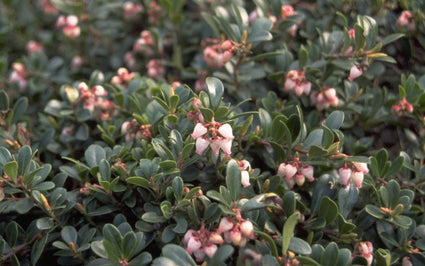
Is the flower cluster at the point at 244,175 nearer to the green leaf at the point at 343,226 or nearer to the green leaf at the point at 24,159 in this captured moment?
the green leaf at the point at 343,226

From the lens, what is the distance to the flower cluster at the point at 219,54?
187 cm

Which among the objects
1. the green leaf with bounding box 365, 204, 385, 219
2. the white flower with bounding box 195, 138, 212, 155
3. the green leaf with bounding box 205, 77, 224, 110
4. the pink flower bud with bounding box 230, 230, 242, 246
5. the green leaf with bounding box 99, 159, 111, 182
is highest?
the green leaf with bounding box 205, 77, 224, 110

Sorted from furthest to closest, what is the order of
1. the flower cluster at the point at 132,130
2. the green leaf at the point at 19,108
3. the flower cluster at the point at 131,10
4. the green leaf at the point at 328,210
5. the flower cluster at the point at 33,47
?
→ the flower cluster at the point at 33,47 → the flower cluster at the point at 131,10 → the green leaf at the point at 19,108 → the flower cluster at the point at 132,130 → the green leaf at the point at 328,210

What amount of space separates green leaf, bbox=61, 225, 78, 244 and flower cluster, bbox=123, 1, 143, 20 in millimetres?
1465

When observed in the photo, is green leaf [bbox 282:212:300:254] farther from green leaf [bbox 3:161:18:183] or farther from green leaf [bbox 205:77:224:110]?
green leaf [bbox 3:161:18:183]

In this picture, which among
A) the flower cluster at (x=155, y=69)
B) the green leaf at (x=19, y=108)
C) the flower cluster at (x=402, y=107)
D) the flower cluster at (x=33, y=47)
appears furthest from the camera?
the flower cluster at (x=33, y=47)

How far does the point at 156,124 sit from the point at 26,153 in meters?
0.46

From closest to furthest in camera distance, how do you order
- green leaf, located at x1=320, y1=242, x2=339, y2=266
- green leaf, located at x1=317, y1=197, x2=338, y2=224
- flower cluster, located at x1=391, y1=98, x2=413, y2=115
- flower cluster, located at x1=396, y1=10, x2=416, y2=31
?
green leaf, located at x1=320, y1=242, x2=339, y2=266 → green leaf, located at x1=317, y1=197, x2=338, y2=224 → flower cluster, located at x1=391, y1=98, x2=413, y2=115 → flower cluster, located at x1=396, y1=10, x2=416, y2=31

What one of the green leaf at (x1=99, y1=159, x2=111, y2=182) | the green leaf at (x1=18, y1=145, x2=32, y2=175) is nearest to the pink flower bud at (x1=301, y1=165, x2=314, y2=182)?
the green leaf at (x1=99, y1=159, x2=111, y2=182)

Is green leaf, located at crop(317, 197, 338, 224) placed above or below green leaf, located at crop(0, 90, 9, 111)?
below

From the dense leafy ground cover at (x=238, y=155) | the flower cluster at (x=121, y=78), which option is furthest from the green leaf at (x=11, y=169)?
the flower cluster at (x=121, y=78)

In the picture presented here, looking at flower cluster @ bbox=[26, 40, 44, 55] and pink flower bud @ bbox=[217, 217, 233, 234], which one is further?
flower cluster @ bbox=[26, 40, 44, 55]

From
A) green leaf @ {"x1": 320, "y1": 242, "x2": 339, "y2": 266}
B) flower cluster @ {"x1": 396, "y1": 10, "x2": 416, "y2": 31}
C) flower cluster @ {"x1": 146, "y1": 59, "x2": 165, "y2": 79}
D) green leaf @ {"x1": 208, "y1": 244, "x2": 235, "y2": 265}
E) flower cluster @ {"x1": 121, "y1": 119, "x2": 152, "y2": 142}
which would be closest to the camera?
green leaf @ {"x1": 208, "y1": 244, "x2": 235, "y2": 265}

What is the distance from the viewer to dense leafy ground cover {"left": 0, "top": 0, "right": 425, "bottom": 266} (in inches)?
58.0
